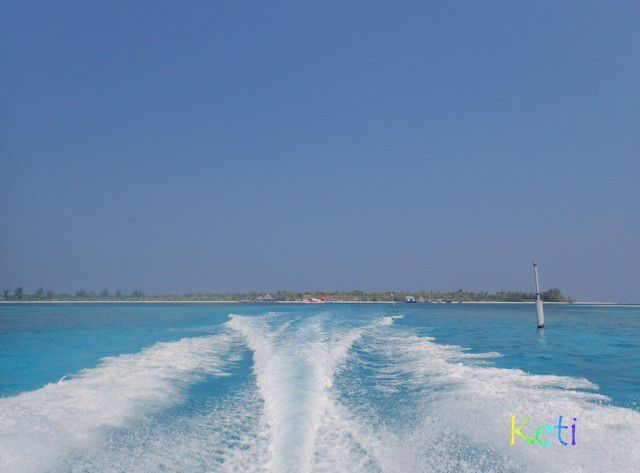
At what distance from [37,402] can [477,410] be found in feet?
25.7

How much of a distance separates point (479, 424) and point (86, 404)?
22.1 ft

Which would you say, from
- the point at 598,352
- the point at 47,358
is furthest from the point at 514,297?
the point at 47,358

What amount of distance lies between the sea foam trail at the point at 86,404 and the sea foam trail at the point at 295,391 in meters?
1.89

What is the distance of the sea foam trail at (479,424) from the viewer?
4716 mm

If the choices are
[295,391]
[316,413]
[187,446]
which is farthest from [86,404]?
[316,413]

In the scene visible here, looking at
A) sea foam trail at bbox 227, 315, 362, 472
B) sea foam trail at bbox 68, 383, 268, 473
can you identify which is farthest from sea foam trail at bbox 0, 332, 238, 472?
sea foam trail at bbox 227, 315, 362, 472

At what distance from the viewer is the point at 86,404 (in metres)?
7.34

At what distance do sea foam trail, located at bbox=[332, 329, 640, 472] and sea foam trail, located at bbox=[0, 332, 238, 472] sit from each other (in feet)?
11.3

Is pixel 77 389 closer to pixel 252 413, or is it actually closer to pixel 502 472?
pixel 252 413

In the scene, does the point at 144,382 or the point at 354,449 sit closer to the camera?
the point at 354,449

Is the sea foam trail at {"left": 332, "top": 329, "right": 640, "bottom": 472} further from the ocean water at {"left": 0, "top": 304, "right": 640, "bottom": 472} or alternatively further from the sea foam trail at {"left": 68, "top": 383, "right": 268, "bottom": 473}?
the sea foam trail at {"left": 68, "top": 383, "right": 268, "bottom": 473}

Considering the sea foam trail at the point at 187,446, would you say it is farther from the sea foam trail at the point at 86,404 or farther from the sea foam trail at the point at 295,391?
the sea foam trail at the point at 86,404

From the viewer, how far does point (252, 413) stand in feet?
24.0

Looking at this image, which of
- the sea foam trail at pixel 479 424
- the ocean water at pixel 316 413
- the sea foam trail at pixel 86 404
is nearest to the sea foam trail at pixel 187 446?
the ocean water at pixel 316 413
